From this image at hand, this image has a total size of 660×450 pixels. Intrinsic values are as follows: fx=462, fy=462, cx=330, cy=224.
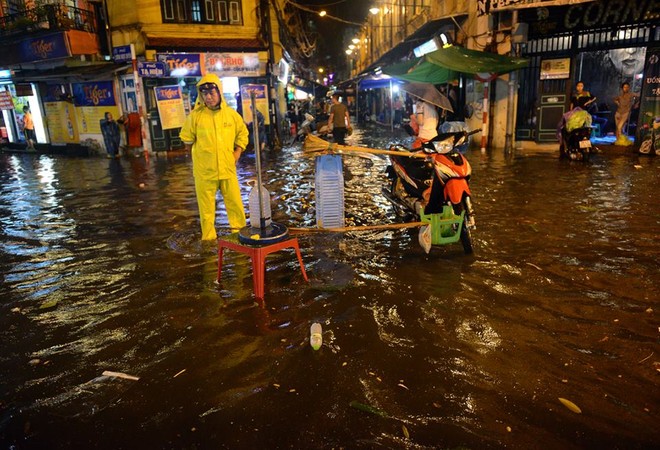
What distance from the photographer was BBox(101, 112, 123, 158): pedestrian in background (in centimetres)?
1844

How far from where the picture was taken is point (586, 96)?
38.7 feet

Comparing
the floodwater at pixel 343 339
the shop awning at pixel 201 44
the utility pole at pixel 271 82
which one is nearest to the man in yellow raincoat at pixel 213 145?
the floodwater at pixel 343 339

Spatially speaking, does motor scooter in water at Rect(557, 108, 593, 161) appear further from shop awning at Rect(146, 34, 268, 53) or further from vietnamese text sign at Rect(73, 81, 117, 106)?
vietnamese text sign at Rect(73, 81, 117, 106)

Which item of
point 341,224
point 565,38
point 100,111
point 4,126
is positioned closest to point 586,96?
point 565,38

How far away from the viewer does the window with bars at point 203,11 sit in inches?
718

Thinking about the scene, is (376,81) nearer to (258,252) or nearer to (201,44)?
(201,44)

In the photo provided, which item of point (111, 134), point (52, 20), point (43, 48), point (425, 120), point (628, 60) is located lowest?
point (111, 134)

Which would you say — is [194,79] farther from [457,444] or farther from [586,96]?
[457,444]

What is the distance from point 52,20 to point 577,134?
Result: 19.0 m

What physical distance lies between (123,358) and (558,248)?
493cm

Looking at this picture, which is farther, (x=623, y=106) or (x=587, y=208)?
(x=623, y=106)

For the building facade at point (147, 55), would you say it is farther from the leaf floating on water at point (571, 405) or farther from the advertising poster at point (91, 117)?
the leaf floating on water at point (571, 405)

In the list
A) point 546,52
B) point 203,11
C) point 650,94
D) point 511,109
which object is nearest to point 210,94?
point 511,109

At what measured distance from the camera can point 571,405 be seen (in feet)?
9.27
